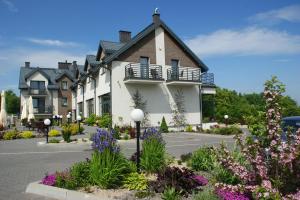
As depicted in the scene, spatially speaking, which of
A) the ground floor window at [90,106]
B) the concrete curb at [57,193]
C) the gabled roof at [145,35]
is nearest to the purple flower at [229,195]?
the concrete curb at [57,193]

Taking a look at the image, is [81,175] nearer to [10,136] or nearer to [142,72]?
[10,136]

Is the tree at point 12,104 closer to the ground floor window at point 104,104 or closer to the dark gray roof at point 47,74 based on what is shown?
the dark gray roof at point 47,74

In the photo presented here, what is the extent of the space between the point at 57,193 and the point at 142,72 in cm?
2049

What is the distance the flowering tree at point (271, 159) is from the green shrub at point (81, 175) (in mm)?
2941

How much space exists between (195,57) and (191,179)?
24.6 m

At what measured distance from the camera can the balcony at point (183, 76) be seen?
88.5 ft

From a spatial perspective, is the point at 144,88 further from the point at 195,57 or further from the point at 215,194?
the point at 215,194

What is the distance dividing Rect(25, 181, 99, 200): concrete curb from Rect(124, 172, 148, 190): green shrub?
0.69m

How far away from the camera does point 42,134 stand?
70.9ft

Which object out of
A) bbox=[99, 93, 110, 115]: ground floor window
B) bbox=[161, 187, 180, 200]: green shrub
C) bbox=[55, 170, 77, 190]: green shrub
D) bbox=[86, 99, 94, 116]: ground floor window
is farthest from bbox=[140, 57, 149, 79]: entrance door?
bbox=[161, 187, 180, 200]: green shrub

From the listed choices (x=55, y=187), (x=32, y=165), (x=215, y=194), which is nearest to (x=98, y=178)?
(x=55, y=187)

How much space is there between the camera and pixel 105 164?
250 inches

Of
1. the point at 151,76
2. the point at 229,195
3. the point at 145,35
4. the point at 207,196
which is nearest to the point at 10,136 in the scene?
the point at 151,76

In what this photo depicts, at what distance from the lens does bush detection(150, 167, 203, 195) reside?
19.1ft
